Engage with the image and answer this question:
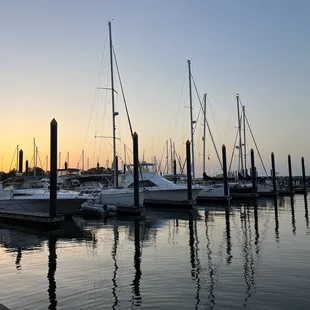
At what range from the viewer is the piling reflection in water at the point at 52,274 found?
8817mm

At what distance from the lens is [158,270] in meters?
11.6

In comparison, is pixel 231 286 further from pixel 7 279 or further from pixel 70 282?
pixel 7 279

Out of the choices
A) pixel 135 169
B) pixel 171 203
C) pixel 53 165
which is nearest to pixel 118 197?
pixel 135 169

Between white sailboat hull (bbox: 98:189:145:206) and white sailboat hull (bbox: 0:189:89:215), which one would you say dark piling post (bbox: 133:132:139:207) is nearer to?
white sailboat hull (bbox: 98:189:145:206)

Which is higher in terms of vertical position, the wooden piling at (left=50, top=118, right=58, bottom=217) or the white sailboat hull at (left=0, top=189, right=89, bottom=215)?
the wooden piling at (left=50, top=118, right=58, bottom=217)

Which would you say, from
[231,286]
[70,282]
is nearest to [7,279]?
[70,282]

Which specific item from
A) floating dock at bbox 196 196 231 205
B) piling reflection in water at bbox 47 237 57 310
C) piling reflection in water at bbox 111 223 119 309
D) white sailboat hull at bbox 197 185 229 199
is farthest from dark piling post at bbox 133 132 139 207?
white sailboat hull at bbox 197 185 229 199

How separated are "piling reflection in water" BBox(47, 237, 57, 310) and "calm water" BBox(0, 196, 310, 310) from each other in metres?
0.02

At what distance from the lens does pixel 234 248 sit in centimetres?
1499

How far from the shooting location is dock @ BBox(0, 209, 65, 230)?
22.0 metres

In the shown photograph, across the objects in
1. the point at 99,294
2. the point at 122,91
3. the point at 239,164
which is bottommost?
the point at 99,294

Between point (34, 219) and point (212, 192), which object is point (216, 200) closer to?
point (212, 192)

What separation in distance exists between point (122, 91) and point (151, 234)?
19652 mm

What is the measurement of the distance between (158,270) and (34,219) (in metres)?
13.4
